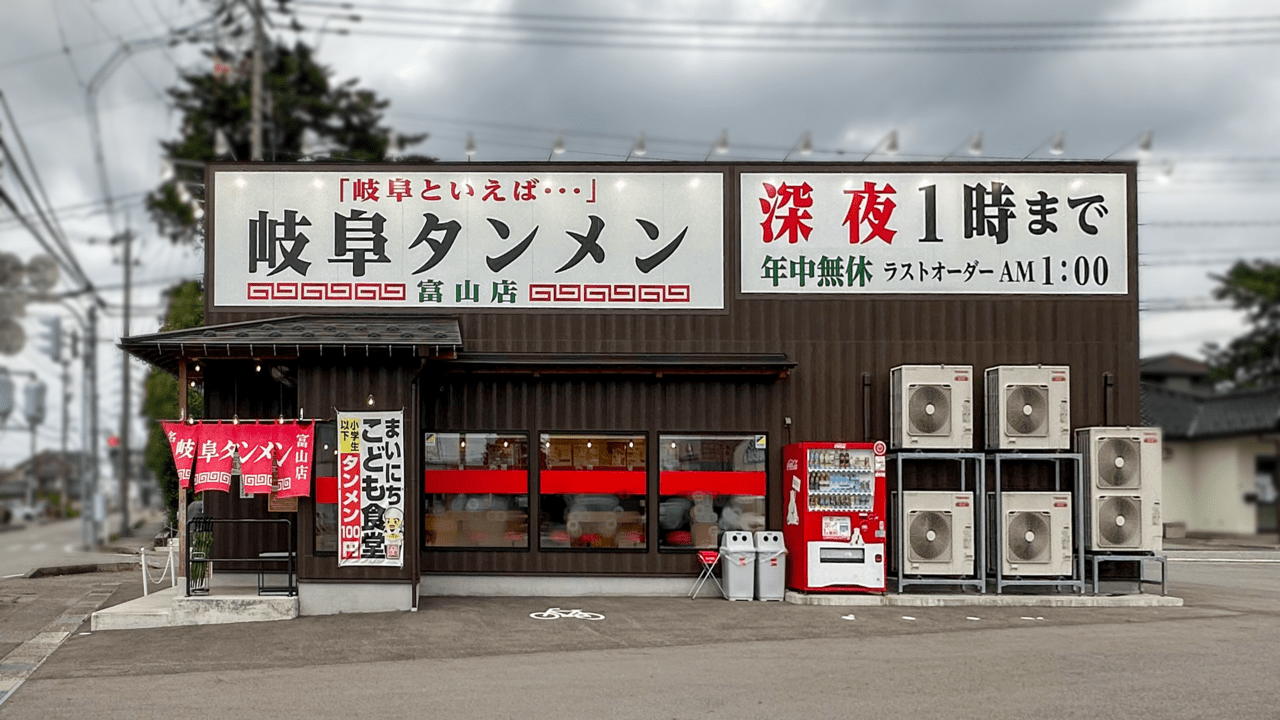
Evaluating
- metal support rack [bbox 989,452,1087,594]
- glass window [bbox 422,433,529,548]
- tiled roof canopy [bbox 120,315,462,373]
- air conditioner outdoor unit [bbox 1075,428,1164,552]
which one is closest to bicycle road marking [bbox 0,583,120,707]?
tiled roof canopy [bbox 120,315,462,373]

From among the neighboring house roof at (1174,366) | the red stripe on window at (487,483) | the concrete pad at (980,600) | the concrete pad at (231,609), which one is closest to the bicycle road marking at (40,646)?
the concrete pad at (231,609)

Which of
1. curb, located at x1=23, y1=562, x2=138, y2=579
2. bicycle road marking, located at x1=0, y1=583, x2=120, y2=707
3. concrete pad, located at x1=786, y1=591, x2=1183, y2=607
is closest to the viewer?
bicycle road marking, located at x1=0, y1=583, x2=120, y2=707

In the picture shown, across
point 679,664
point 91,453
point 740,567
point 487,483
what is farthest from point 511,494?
point 91,453

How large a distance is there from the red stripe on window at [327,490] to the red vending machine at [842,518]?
621cm

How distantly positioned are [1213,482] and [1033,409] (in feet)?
80.3

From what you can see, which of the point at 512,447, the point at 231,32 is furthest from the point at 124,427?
the point at 512,447

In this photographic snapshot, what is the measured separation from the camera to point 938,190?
1653cm

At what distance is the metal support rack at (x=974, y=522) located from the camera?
15.2m

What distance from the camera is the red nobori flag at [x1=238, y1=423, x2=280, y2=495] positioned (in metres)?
13.9

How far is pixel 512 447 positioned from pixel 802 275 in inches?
194

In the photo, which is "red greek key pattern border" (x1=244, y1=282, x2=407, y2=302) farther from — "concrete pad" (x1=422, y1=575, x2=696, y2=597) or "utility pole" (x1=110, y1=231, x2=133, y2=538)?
"utility pole" (x1=110, y1=231, x2=133, y2=538)

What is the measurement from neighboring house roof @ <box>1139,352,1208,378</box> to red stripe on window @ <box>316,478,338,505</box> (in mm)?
42654

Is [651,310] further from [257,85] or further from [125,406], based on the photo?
[125,406]

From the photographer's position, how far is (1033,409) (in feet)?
50.0
